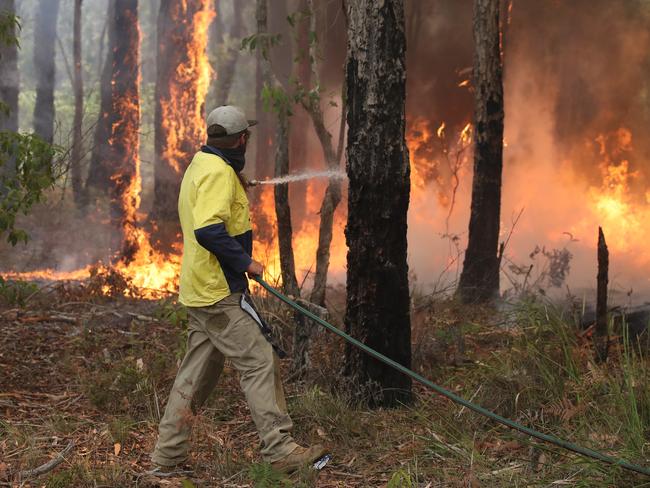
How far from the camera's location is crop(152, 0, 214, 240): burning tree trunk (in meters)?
17.3

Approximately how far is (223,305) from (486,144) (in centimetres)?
684

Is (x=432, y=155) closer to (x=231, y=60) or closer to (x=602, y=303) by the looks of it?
(x=602, y=303)

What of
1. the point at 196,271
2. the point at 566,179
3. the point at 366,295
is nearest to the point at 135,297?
the point at 366,295

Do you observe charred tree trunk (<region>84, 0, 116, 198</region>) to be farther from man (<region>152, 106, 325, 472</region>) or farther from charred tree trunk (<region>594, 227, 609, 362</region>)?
man (<region>152, 106, 325, 472</region>)

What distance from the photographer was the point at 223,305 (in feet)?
16.5

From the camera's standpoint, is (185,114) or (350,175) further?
(185,114)

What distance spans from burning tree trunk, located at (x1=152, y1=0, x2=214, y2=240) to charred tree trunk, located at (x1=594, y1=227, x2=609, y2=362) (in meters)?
11.6

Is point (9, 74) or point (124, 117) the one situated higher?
point (9, 74)

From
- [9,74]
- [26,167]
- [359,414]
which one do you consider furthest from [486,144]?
[9,74]

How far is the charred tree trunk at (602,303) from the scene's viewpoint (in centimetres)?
677

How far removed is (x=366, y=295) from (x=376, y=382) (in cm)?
63

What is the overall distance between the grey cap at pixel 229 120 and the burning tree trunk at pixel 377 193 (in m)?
1.22

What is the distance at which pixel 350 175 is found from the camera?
6.25 m

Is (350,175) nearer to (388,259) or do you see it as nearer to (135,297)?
(388,259)
